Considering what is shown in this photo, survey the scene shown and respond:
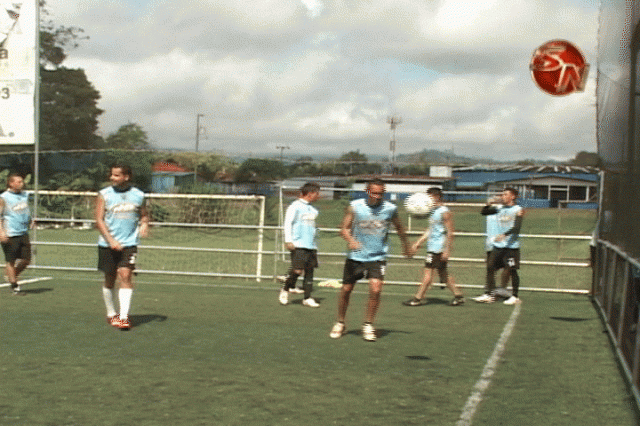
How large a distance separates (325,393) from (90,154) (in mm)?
34924

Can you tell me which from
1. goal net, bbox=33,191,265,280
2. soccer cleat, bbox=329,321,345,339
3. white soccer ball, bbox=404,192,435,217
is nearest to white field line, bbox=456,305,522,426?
soccer cleat, bbox=329,321,345,339

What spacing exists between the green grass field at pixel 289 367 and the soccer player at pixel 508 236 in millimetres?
1268

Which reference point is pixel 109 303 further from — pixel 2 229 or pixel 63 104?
pixel 63 104

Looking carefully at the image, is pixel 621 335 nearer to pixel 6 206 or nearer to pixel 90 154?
→ pixel 6 206

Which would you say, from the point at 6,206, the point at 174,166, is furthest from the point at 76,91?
the point at 6,206

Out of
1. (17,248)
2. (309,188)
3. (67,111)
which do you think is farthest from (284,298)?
(67,111)

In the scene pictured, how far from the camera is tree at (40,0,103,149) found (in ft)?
235

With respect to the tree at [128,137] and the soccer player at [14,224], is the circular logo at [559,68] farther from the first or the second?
the tree at [128,137]

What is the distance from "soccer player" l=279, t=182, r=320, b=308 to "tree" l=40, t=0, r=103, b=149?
56.9m

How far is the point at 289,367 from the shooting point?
8.58 meters

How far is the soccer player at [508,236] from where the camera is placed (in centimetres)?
1515

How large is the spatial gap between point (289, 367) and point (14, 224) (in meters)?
7.31

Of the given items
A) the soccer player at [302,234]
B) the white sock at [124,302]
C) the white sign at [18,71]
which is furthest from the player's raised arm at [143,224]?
the white sign at [18,71]

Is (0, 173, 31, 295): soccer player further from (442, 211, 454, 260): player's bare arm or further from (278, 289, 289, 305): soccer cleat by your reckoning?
(442, 211, 454, 260): player's bare arm
